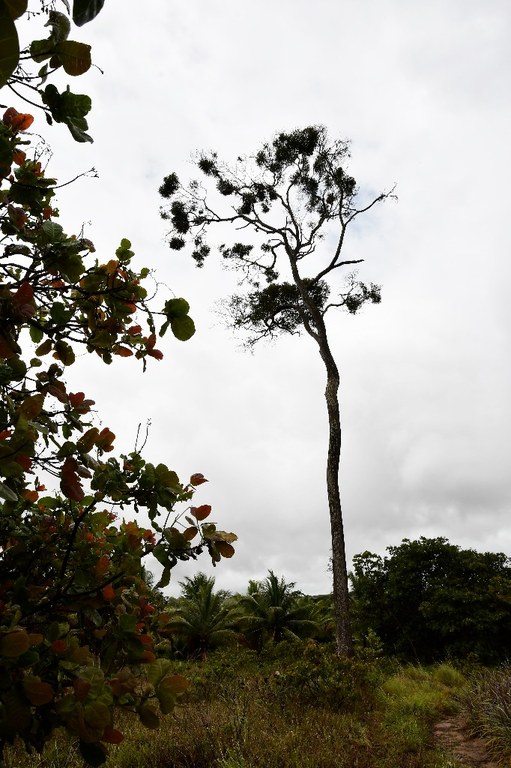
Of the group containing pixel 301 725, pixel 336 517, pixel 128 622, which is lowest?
pixel 301 725

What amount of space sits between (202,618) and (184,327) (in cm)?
1520

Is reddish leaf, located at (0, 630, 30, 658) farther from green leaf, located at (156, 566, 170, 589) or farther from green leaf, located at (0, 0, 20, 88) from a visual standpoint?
green leaf, located at (0, 0, 20, 88)

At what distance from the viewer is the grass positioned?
4.06 meters

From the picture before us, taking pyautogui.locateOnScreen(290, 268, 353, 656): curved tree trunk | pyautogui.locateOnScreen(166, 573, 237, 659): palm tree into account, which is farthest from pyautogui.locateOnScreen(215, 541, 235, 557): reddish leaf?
pyautogui.locateOnScreen(166, 573, 237, 659): palm tree

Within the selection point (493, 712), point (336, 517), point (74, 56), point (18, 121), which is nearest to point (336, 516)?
point (336, 517)

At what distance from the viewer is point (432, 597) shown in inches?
464

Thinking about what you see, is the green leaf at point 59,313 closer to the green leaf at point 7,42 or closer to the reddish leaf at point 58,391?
the reddish leaf at point 58,391

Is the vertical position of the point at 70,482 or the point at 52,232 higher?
the point at 52,232

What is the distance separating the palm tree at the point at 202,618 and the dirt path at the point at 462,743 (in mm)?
8331

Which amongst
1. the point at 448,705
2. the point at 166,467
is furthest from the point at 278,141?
the point at 166,467

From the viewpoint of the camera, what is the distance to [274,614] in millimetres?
14734

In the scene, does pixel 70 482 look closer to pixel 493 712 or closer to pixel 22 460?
pixel 22 460

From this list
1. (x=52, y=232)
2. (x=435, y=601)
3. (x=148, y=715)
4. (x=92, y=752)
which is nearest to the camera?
(x=92, y=752)

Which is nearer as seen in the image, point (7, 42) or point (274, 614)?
point (7, 42)
